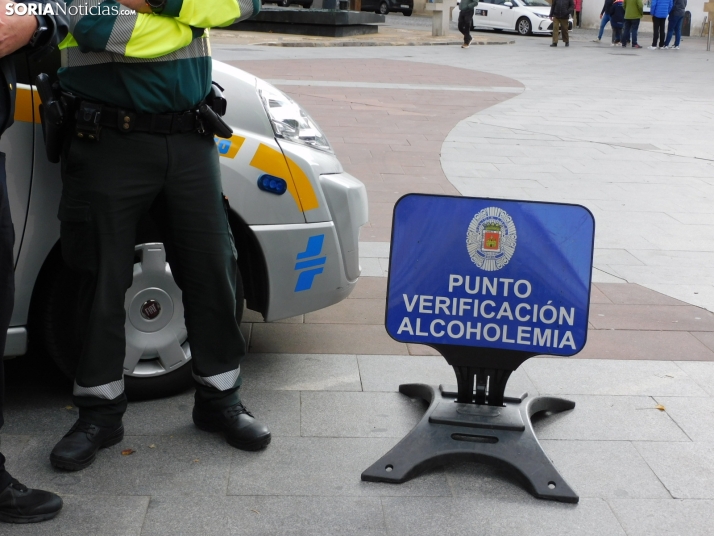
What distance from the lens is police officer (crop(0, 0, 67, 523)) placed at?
2.53 meters

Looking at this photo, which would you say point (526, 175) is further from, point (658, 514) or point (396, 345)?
point (658, 514)

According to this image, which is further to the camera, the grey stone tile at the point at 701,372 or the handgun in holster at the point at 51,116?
the grey stone tile at the point at 701,372

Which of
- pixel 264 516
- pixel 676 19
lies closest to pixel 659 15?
pixel 676 19

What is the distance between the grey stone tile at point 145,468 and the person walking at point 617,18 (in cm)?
2710

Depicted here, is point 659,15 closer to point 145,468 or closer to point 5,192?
point 145,468

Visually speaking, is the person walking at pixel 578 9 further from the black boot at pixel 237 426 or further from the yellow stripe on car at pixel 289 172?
the black boot at pixel 237 426

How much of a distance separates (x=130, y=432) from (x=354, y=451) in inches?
31.9

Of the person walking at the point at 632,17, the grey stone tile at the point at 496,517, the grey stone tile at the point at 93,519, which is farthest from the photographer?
the person walking at the point at 632,17

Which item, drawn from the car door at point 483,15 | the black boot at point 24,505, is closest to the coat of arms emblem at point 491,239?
the black boot at point 24,505

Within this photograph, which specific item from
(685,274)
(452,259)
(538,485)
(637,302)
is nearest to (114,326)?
(452,259)

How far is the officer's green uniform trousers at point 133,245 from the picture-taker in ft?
10.1

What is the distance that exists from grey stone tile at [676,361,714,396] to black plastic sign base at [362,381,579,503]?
1.04m

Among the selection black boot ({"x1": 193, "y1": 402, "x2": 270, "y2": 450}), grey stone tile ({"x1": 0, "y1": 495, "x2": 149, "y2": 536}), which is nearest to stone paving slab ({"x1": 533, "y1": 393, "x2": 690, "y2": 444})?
black boot ({"x1": 193, "y1": 402, "x2": 270, "y2": 450})

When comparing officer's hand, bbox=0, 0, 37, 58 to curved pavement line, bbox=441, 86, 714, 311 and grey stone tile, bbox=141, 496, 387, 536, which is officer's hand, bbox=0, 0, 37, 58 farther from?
curved pavement line, bbox=441, 86, 714, 311
